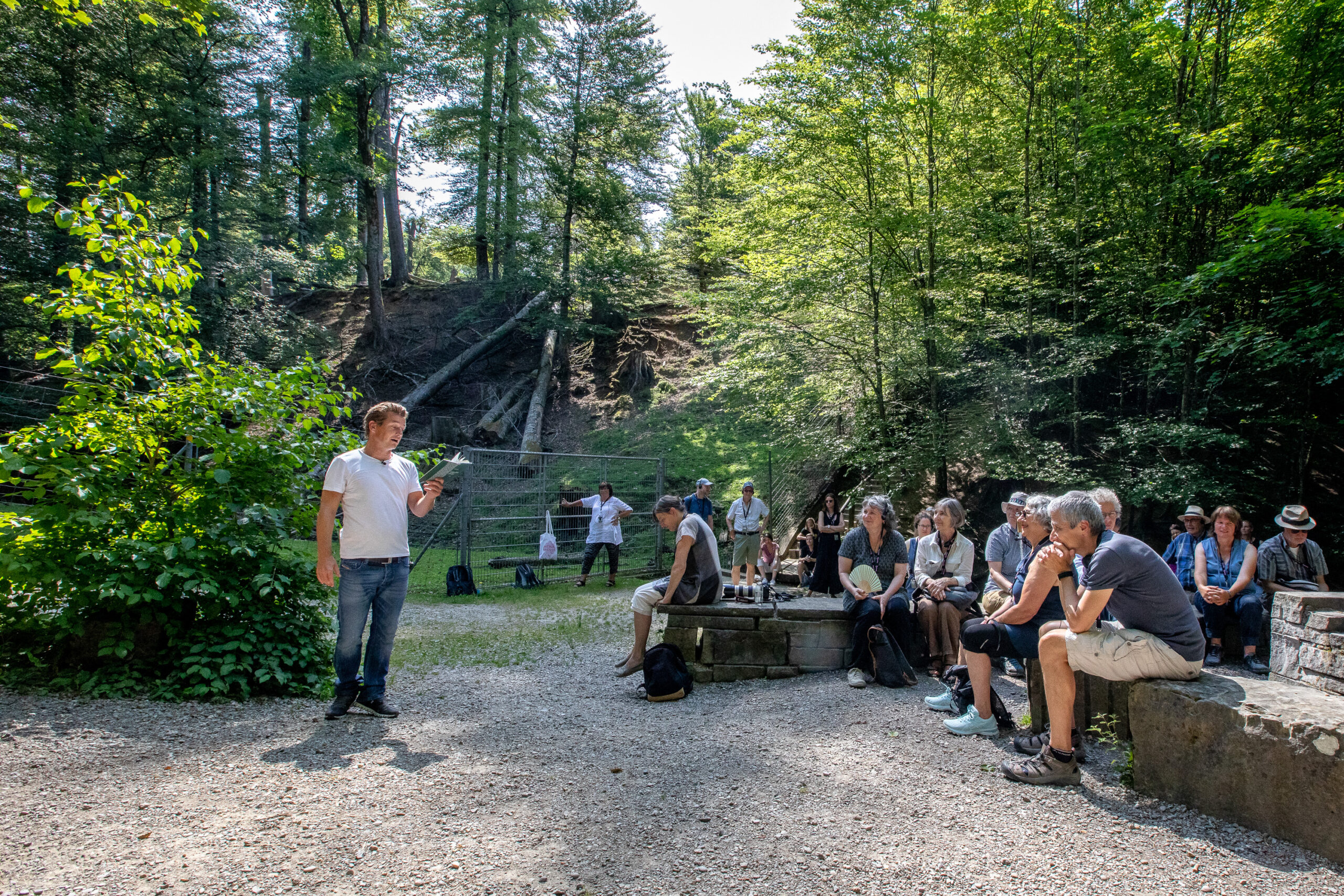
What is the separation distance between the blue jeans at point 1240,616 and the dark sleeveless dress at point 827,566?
3412mm

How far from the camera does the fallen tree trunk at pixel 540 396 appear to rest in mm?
18391

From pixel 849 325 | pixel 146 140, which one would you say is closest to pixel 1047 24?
pixel 849 325

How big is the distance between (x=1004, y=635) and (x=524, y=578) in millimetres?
7612

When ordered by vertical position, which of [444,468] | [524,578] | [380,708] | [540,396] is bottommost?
[524,578]

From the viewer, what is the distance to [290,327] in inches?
692

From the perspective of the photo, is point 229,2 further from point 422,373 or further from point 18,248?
point 422,373

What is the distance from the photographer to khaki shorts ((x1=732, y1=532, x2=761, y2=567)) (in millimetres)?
10031

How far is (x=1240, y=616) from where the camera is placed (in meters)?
6.12

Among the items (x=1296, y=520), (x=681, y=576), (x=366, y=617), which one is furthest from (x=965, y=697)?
(x=1296, y=520)

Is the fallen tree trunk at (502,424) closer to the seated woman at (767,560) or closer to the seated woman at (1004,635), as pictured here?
the seated woman at (767,560)

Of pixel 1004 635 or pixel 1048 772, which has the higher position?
pixel 1004 635

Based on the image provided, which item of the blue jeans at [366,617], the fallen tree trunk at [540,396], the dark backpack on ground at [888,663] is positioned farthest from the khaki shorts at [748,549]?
the fallen tree trunk at [540,396]

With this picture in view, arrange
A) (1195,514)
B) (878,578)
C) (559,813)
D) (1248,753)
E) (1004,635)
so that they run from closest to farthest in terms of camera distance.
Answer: (1248,753)
(559,813)
(1004,635)
(878,578)
(1195,514)

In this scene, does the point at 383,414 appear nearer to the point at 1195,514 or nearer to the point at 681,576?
the point at 681,576
